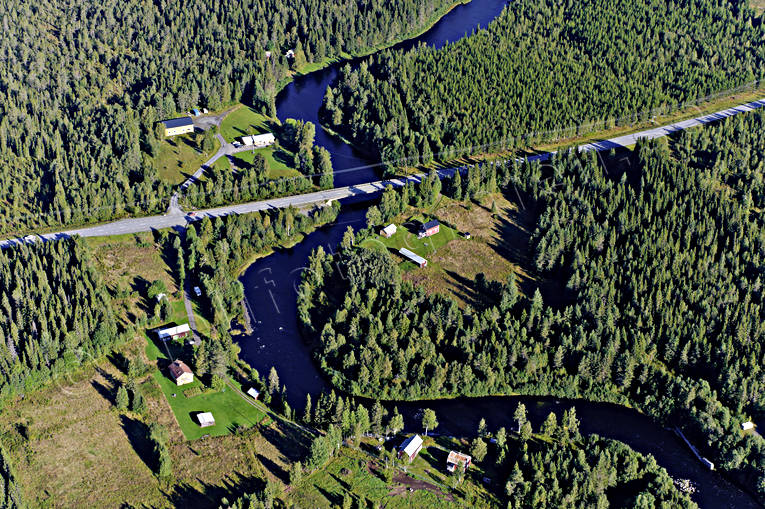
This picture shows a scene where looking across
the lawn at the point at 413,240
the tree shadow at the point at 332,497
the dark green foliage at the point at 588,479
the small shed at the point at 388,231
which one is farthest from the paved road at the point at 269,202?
the dark green foliage at the point at 588,479

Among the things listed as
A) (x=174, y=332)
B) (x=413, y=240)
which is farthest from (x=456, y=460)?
(x=413, y=240)

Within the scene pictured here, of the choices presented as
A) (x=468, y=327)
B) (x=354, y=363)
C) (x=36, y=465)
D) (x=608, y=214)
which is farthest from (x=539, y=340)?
(x=36, y=465)

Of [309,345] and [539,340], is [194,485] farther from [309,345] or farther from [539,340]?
[539,340]

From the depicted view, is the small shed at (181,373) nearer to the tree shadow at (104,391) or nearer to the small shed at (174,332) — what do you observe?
the small shed at (174,332)

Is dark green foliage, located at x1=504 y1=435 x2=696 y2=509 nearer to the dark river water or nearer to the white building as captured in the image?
the dark river water

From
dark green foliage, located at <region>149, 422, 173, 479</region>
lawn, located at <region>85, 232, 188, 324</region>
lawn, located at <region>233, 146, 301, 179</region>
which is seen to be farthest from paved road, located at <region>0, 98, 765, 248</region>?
dark green foliage, located at <region>149, 422, 173, 479</region>

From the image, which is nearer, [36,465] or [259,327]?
[36,465]
